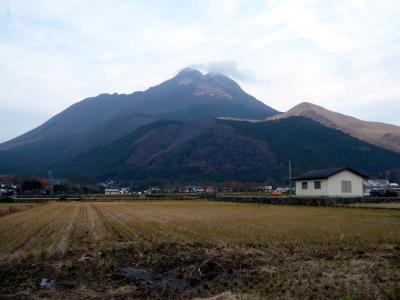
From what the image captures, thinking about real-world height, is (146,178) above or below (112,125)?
below

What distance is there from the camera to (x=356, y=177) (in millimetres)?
41844

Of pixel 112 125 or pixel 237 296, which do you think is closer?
pixel 237 296

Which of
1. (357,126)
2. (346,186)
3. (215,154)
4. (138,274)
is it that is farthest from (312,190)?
(357,126)

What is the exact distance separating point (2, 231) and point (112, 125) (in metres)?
178

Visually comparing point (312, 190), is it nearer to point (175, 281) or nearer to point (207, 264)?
point (207, 264)

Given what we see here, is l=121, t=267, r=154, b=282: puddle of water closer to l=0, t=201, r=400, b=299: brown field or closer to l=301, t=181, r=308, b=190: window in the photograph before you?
l=0, t=201, r=400, b=299: brown field

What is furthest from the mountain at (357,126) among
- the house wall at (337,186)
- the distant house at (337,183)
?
the distant house at (337,183)

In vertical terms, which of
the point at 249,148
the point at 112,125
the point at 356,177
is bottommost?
the point at 356,177

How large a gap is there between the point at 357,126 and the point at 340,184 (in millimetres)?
138931

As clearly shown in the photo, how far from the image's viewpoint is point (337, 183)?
40.5m

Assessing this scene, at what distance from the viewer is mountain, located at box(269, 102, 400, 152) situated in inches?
5969

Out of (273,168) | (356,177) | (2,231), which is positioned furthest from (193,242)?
(273,168)

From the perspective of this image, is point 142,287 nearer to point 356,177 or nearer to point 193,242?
point 193,242

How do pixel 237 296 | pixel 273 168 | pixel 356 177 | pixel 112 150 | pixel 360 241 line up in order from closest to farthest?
pixel 237 296 → pixel 360 241 → pixel 356 177 → pixel 273 168 → pixel 112 150
